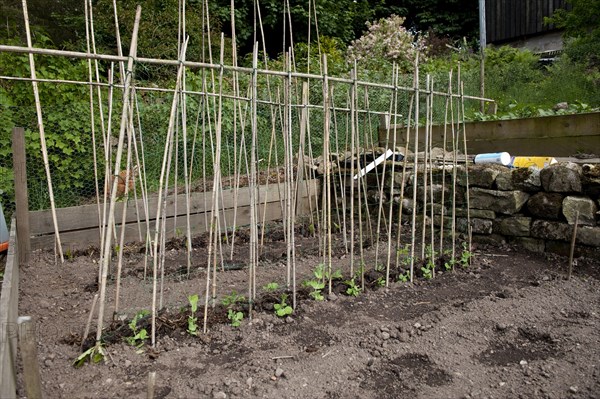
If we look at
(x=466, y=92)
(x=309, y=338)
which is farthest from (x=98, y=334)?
(x=466, y=92)

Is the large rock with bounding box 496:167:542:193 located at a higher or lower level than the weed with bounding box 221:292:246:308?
higher

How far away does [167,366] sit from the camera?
98.0 inches

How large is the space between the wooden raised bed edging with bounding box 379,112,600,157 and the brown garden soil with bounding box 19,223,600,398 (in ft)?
4.49

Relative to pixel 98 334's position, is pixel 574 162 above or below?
above

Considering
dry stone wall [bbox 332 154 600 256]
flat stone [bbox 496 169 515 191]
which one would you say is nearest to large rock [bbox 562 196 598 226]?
dry stone wall [bbox 332 154 600 256]

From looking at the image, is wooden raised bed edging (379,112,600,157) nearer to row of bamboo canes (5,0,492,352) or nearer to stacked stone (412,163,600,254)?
row of bamboo canes (5,0,492,352)

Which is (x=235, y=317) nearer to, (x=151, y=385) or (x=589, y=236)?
(x=151, y=385)

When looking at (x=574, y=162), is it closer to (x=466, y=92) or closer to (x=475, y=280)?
(x=475, y=280)

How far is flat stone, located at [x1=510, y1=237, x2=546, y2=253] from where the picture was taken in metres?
4.40

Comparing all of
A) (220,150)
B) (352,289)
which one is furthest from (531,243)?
(220,150)

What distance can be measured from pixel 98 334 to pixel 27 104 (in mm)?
3864

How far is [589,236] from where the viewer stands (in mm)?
4047

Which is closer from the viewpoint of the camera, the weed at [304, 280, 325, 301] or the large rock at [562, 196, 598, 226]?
the weed at [304, 280, 325, 301]

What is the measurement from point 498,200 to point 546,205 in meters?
0.45
